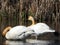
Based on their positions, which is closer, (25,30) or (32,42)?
(32,42)

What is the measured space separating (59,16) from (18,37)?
2.24 feet

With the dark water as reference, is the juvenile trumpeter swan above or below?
above

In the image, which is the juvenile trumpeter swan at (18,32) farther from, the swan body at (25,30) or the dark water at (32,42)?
the dark water at (32,42)

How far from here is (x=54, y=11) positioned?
4867 millimetres

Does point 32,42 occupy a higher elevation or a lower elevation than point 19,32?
lower

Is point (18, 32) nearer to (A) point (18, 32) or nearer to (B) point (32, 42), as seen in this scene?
(A) point (18, 32)

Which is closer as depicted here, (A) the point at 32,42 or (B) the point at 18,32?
(A) the point at 32,42

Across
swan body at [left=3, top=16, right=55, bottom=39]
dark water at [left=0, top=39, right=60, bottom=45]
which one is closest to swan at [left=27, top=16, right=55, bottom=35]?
swan body at [left=3, top=16, right=55, bottom=39]

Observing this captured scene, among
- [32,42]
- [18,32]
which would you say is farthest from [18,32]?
[32,42]

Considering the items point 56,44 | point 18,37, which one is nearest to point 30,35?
point 18,37

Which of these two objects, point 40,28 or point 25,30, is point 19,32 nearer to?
point 25,30

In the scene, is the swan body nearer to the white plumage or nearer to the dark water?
the white plumage

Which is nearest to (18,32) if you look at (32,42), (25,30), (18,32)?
(18,32)

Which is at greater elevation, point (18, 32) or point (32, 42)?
point (18, 32)
